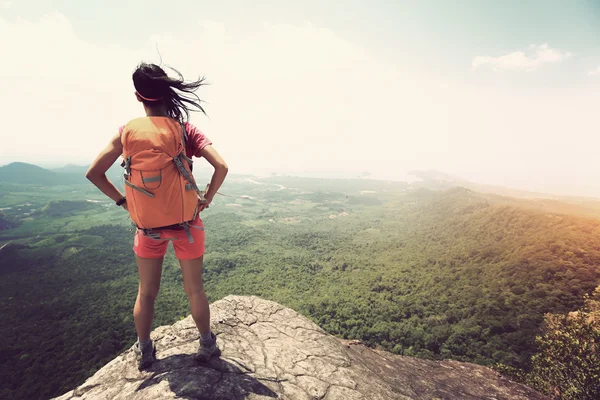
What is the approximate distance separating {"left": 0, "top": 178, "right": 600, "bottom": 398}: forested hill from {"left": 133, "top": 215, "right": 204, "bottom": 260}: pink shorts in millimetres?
54068

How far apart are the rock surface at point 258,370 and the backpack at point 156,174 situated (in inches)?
75.3

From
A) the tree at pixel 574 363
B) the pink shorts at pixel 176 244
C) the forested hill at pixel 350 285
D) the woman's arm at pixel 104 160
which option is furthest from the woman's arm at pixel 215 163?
the forested hill at pixel 350 285

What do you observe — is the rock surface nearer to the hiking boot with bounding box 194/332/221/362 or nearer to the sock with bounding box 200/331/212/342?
the hiking boot with bounding box 194/332/221/362

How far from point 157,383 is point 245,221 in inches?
6444

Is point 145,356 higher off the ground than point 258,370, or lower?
higher

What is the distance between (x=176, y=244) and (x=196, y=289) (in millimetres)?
612

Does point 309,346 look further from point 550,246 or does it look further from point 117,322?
point 550,246

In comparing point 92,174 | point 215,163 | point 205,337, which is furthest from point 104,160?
point 205,337

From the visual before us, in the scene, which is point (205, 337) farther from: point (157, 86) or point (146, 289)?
point (157, 86)

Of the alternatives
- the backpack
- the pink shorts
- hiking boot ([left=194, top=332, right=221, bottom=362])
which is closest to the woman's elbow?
the backpack

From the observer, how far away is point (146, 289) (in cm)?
299

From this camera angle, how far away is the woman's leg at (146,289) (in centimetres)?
294

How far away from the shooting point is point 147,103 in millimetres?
2752

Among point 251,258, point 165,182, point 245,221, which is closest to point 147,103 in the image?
point 165,182
